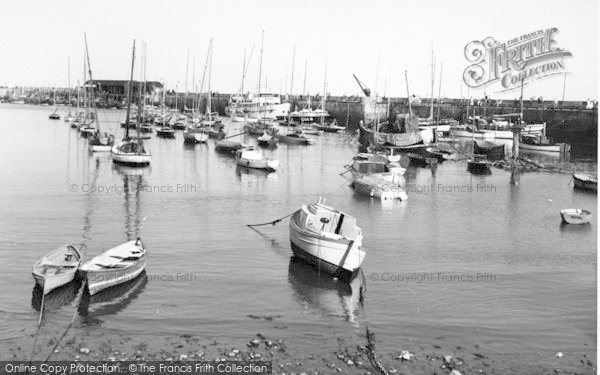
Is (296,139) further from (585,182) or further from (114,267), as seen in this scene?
(114,267)

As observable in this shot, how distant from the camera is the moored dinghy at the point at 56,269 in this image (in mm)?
19422

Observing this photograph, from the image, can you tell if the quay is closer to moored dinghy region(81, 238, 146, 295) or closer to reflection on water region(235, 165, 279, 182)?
reflection on water region(235, 165, 279, 182)

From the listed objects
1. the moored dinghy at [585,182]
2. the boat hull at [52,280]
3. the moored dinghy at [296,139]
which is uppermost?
the moored dinghy at [296,139]

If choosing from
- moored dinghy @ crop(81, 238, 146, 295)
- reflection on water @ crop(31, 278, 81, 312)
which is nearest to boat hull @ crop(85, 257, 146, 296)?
moored dinghy @ crop(81, 238, 146, 295)

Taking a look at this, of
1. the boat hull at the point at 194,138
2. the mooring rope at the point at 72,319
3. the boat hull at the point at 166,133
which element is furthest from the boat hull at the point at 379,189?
the boat hull at the point at 166,133

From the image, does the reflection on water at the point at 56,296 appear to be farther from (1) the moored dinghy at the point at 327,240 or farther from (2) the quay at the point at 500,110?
(2) the quay at the point at 500,110

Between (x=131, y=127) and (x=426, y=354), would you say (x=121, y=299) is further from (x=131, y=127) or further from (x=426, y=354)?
(x=131, y=127)

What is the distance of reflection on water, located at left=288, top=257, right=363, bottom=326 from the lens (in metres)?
19.5

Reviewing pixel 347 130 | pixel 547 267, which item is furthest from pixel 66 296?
pixel 347 130

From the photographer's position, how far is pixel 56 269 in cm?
2020

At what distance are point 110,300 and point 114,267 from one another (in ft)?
4.54

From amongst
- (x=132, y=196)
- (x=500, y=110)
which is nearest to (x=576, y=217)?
(x=132, y=196)

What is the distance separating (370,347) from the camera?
16.7 meters

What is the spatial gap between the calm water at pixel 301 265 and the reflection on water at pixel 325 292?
0.09 metres
